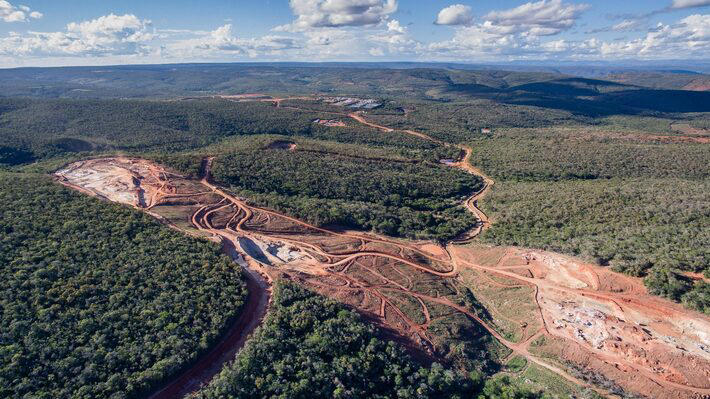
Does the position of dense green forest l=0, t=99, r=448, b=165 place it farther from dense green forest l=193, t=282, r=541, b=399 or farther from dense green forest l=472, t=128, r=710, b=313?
dense green forest l=193, t=282, r=541, b=399

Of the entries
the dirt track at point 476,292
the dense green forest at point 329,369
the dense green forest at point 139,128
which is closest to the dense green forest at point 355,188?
the dirt track at point 476,292

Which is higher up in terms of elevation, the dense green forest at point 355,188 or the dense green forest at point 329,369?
the dense green forest at point 355,188

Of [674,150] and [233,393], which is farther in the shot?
[674,150]

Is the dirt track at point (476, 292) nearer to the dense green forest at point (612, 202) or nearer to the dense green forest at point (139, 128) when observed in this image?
the dense green forest at point (612, 202)

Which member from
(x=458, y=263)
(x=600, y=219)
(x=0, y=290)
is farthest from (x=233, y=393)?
(x=600, y=219)

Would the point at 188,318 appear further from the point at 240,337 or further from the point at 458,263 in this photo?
the point at 458,263

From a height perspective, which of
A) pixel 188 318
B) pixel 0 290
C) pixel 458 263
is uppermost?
pixel 0 290

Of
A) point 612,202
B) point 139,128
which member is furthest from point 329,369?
point 139,128

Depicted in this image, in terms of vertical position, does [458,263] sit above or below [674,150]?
below

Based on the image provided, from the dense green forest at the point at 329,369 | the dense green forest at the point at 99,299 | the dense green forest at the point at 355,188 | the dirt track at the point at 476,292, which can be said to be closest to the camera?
the dense green forest at the point at 99,299
